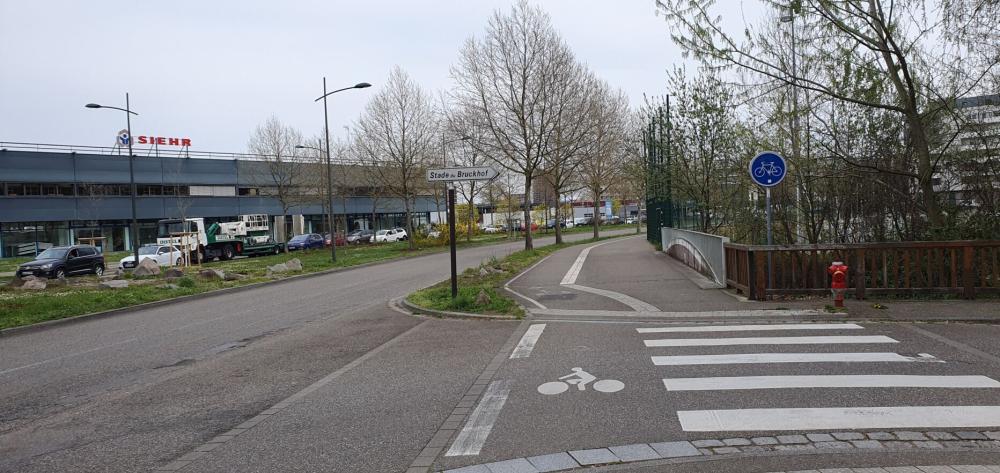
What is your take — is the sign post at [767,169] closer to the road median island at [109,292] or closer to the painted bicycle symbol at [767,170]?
the painted bicycle symbol at [767,170]

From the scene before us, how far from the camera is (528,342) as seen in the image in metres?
8.94

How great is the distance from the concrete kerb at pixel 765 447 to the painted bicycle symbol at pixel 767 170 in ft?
23.8

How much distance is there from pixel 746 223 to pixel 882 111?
4.50 meters

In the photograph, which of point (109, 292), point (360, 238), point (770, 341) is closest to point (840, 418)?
point (770, 341)

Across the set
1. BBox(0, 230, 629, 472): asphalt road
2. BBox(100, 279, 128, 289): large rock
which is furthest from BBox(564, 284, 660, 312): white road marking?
BBox(100, 279, 128, 289): large rock

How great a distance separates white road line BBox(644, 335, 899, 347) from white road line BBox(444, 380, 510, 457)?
8.81 ft

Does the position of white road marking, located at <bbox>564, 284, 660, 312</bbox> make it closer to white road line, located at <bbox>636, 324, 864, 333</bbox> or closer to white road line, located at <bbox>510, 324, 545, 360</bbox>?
white road line, located at <bbox>636, 324, 864, 333</bbox>

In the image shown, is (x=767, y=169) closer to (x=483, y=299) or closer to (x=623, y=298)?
(x=623, y=298)

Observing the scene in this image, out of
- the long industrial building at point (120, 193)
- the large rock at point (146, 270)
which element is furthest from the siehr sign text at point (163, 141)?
the large rock at point (146, 270)

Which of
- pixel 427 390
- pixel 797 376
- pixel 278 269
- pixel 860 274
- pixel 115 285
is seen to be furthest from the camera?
pixel 278 269

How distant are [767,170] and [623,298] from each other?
365 centimetres

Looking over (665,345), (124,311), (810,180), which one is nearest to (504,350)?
(665,345)

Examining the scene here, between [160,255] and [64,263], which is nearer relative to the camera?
[64,263]

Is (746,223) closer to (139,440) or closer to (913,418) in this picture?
(913,418)
